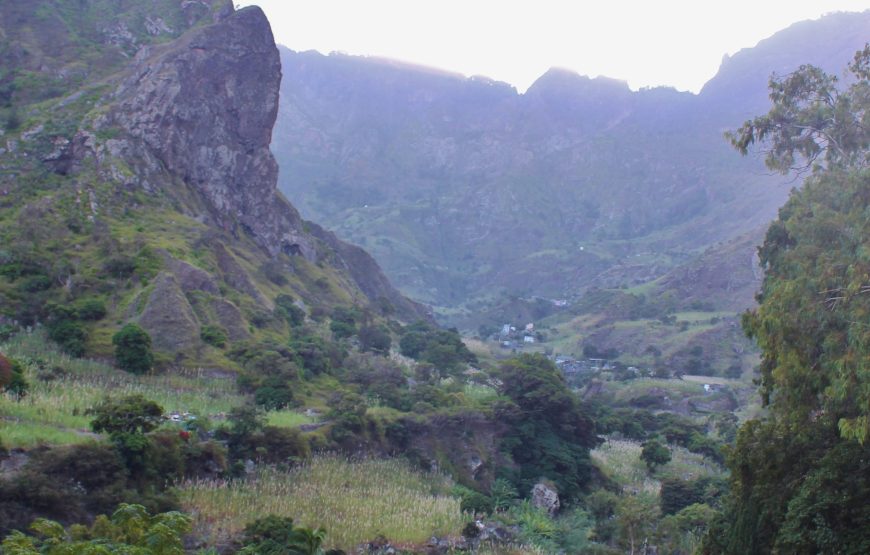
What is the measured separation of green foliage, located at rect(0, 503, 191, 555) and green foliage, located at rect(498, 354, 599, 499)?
2011 cm

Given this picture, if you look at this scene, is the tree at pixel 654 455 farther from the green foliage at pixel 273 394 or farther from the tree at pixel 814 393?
the tree at pixel 814 393

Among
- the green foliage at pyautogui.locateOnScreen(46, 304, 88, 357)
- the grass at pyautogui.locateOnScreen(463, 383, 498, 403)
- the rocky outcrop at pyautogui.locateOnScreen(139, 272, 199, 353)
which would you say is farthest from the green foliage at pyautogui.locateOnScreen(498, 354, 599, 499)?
the green foliage at pyautogui.locateOnScreen(46, 304, 88, 357)

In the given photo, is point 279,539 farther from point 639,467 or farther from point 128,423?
point 639,467

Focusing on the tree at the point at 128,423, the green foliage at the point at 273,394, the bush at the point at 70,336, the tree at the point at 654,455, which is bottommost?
the tree at the point at 654,455

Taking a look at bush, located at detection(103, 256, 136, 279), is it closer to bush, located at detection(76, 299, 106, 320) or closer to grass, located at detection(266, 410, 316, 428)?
bush, located at detection(76, 299, 106, 320)

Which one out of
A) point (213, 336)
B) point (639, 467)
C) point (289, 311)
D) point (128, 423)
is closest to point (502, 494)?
point (639, 467)

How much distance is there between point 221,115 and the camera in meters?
53.0

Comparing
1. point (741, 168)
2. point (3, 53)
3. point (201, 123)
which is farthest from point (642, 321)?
point (741, 168)

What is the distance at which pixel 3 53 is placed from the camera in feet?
173

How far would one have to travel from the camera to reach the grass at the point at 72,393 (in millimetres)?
20578

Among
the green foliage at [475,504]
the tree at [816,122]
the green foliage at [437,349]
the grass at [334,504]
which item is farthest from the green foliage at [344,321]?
the tree at [816,122]

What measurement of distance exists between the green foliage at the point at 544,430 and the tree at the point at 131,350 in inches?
583

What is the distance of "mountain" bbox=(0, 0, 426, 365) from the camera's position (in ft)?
108

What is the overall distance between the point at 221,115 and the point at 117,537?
1679 inches
